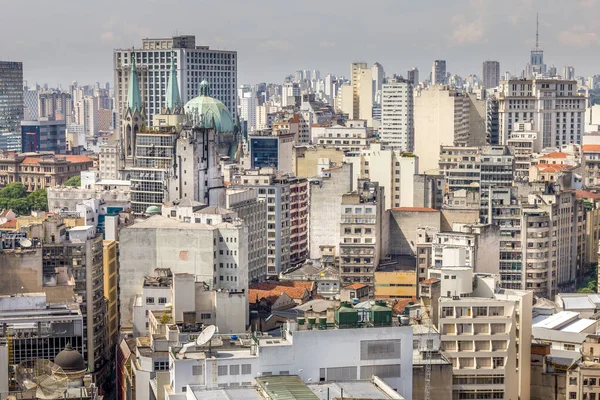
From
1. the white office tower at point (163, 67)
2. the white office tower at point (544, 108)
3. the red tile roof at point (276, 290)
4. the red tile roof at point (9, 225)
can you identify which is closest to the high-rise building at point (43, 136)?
the white office tower at point (163, 67)

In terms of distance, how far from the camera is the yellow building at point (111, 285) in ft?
256

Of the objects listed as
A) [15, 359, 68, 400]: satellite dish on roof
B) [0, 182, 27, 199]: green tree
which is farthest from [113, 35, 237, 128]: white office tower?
[15, 359, 68, 400]: satellite dish on roof

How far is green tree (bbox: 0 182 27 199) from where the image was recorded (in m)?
135

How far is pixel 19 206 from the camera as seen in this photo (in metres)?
125

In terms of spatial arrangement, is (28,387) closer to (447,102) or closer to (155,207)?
(155,207)

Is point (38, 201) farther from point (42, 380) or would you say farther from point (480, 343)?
point (42, 380)

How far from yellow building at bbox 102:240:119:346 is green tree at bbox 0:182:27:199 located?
55446 mm

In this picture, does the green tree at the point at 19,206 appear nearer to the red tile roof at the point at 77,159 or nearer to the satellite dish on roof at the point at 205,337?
the red tile roof at the point at 77,159

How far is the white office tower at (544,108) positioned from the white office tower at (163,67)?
3601 cm

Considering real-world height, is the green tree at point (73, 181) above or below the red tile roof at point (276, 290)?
above

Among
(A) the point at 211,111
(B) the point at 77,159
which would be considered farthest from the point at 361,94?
(A) the point at 211,111

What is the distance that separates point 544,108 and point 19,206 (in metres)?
52.1

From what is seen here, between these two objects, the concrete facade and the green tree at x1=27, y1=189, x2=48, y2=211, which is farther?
the green tree at x1=27, y1=189, x2=48, y2=211

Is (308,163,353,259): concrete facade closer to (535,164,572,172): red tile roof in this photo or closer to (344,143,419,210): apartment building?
(344,143,419,210): apartment building
